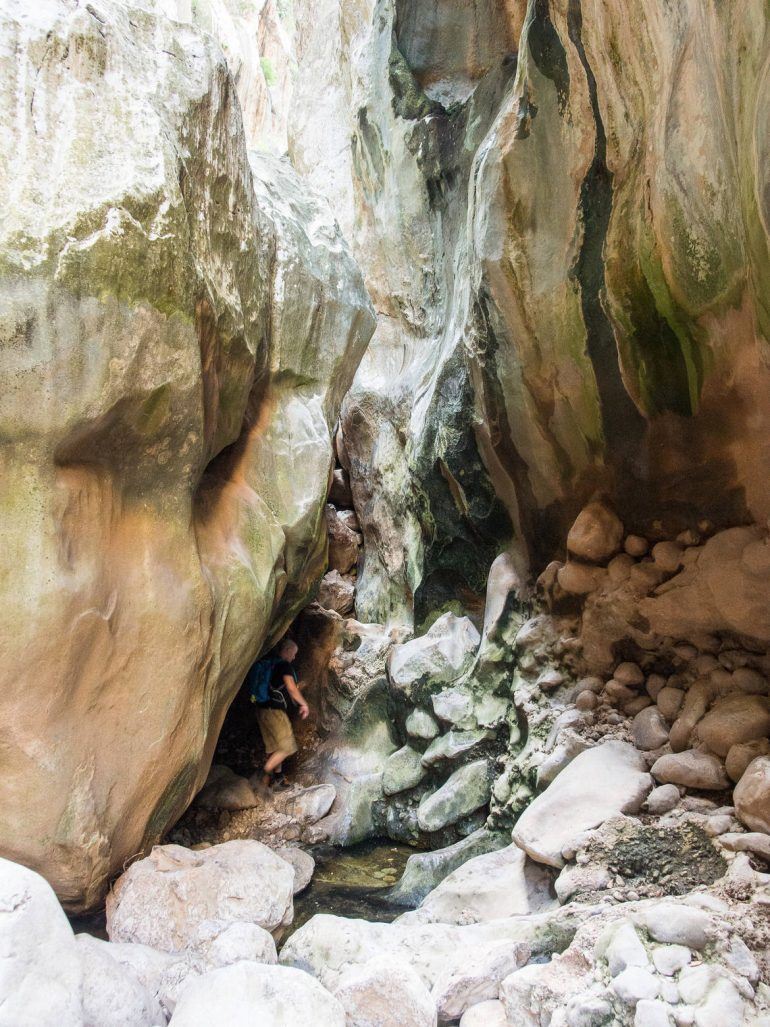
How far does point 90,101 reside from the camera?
3.48 m

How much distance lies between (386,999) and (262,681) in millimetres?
4041

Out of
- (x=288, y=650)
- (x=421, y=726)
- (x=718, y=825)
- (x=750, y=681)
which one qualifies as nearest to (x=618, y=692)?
(x=750, y=681)

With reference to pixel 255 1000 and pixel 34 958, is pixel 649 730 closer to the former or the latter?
pixel 255 1000

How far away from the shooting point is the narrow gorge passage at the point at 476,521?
2.66 m

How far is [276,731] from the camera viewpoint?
20.6 feet

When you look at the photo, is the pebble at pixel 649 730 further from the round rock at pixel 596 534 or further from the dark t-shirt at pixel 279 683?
the dark t-shirt at pixel 279 683

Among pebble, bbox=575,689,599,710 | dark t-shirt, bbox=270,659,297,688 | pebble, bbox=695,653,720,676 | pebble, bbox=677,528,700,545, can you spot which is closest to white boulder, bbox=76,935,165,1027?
pebble, bbox=575,689,599,710

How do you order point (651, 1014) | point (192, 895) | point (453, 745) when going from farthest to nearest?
point (453, 745)
point (192, 895)
point (651, 1014)

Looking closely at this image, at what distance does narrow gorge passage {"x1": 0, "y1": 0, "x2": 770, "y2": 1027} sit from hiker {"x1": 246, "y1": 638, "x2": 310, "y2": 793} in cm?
3

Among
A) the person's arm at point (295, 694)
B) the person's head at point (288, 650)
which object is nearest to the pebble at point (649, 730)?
the person's arm at point (295, 694)

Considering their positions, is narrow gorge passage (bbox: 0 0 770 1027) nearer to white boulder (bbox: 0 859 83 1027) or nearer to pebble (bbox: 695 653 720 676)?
white boulder (bbox: 0 859 83 1027)

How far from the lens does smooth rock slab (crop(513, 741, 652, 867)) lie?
3.37 meters

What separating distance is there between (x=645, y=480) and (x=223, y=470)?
9.44 ft

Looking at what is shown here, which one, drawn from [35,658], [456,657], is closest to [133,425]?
[35,658]
